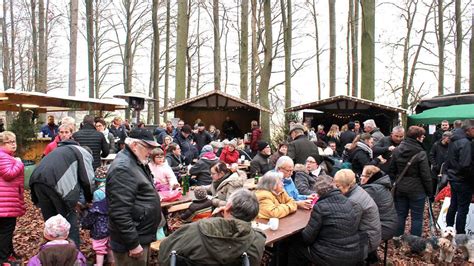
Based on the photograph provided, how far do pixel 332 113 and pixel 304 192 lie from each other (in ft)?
32.0

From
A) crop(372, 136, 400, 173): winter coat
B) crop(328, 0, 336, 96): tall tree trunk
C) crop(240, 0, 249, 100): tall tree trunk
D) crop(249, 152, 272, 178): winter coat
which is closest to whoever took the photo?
crop(372, 136, 400, 173): winter coat

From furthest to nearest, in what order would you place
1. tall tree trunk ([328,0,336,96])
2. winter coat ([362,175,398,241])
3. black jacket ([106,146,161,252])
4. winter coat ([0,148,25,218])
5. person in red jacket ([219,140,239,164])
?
1. tall tree trunk ([328,0,336,96])
2. person in red jacket ([219,140,239,164])
3. winter coat ([362,175,398,241])
4. winter coat ([0,148,25,218])
5. black jacket ([106,146,161,252])

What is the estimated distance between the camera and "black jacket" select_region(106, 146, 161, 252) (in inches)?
113

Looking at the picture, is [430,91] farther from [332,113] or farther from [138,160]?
[138,160]

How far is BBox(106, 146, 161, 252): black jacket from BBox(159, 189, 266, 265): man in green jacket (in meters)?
0.36

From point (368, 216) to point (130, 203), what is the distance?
2.33 meters

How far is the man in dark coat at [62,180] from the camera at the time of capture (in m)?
4.06

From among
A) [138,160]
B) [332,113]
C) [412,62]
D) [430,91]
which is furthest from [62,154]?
[430,91]

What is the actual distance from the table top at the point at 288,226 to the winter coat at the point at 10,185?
2.57 metres

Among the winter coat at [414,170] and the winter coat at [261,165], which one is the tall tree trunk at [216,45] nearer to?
the winter coat at [261,165]

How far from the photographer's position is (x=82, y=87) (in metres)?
34.9

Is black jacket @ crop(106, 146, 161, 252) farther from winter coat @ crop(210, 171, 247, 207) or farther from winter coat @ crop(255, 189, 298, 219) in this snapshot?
winter coat @ crop(210, 171, 247, 207)

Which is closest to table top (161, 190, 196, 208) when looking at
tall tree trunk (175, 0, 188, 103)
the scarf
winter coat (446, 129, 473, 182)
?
the scarf

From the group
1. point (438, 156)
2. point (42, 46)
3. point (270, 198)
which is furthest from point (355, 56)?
point (270, 198)
